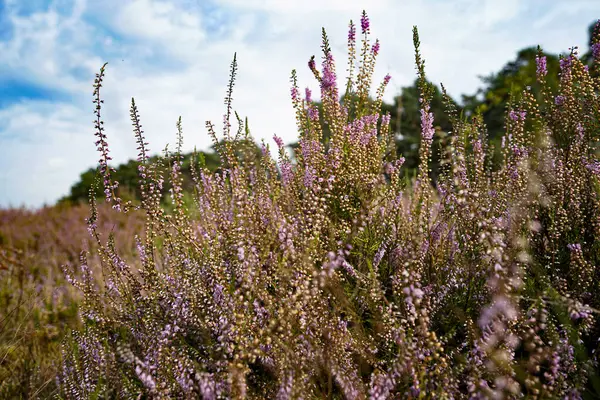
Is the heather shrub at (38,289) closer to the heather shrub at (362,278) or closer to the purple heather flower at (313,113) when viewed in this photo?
the heather shrub at (362,278)

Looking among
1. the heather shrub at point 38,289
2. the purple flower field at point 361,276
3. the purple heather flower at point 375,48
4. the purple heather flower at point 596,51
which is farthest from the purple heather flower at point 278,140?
the purple heather flower at point 596,51

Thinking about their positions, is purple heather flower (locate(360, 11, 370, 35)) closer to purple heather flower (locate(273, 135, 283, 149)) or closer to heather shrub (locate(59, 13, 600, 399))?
heather shrub (locate(59, 13, 600, 399))

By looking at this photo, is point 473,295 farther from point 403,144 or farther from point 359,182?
point 403,144

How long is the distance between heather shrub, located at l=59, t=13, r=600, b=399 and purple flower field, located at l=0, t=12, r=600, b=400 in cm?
1

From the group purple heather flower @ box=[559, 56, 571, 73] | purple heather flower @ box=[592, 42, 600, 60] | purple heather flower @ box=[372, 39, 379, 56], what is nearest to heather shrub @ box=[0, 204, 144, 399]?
purple heather flower @ box=[372, 39, 379, 56]

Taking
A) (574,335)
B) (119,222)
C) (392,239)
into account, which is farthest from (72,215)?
(574,335)

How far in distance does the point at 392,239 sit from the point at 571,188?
1.00 metres

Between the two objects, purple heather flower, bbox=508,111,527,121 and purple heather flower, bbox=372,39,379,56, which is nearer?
purple heather flower, bbox=508,111,527,121

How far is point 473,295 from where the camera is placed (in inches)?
93.3

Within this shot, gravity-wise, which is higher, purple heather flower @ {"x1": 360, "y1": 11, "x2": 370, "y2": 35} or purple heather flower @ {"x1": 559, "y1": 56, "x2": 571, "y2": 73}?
purple heather flower @ {"x1": 360, "y1": 11, "x2": 370, "y2": 35}

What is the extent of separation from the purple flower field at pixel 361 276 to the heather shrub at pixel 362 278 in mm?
13

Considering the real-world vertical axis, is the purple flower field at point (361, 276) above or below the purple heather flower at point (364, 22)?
below

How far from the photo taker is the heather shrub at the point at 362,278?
1.90 meters

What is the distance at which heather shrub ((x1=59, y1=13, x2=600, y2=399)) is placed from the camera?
1903 millimetres
